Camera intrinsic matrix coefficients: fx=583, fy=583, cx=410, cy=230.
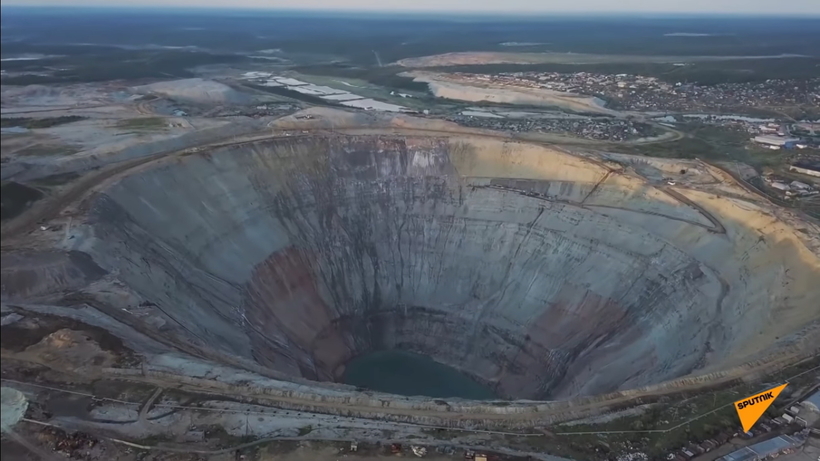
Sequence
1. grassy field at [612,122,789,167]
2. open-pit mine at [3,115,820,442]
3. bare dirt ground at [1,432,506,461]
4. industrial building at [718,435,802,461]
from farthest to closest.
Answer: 1. grassy field at [612,122,789,167]
2. open-pit mine at [3,115,820,442]
3. industrial building at [718,435,802,461]
4. bare dirt ground at [1,432,506,461]

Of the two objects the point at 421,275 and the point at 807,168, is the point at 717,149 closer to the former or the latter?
the point at 807,168

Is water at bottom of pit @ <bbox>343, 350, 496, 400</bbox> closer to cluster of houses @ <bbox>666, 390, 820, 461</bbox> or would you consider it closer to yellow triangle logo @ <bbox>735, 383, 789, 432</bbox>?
yellow triangle logo @ <bbox>735, 383, 789, 432</bbox>

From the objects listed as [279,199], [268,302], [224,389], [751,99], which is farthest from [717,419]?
[751,99]

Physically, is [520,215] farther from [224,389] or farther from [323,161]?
[224,389]

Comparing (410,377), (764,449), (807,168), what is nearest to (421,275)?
(410,377)

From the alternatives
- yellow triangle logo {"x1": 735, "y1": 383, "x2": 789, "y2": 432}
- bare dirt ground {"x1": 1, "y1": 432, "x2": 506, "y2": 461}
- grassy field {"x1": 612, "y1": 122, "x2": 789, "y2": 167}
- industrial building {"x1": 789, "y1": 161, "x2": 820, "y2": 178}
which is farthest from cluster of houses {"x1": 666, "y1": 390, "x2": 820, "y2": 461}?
grassy field {"x1": 612, "y1": 122, "x2": 789, "y2": 167}
